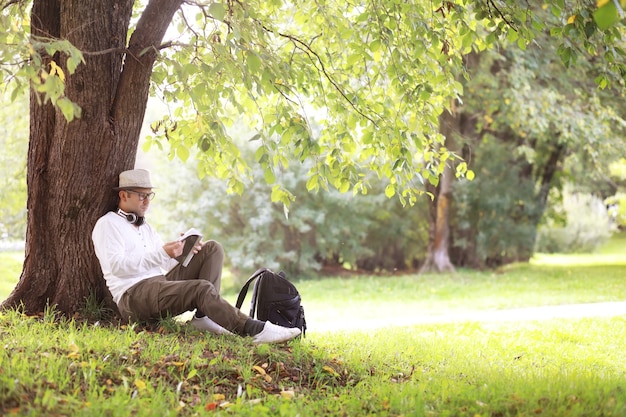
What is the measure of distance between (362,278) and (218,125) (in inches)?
565

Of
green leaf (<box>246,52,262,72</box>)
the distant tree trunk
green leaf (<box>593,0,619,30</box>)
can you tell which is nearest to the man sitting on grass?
green leaf (<box>246,52,262,72</box>)

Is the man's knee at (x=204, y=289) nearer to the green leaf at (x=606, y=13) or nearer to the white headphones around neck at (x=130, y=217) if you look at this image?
the white headphones around neck at (x=130, y=217)

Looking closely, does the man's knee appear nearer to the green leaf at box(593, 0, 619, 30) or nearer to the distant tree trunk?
the green leaf at box(593, 0, 619, 30)

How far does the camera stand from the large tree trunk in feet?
19.8

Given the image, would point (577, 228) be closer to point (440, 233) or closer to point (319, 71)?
point (440, 233)

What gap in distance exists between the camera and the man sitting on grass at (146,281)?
5.69 m

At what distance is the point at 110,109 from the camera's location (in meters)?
6.19

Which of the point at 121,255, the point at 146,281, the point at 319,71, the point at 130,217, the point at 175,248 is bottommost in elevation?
the point at 146,281

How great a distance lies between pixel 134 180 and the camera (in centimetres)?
601

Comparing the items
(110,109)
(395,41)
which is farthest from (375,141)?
(110,109)

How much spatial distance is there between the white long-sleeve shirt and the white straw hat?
0.27 m

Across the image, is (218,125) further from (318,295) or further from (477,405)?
(318,295)

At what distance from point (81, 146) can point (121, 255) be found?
105 centimetres

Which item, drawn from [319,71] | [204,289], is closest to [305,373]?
[204,289]
